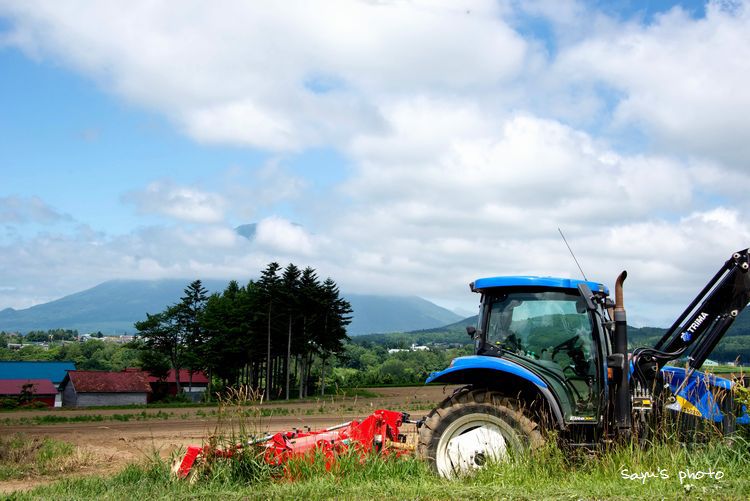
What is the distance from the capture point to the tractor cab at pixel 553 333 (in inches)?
337

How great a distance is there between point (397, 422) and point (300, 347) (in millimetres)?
54333

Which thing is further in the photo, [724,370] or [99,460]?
[99,460]

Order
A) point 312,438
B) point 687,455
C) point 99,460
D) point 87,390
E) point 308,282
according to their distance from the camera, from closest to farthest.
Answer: point 687,455, point 312,438, point 99,460, point 308,282, point 87,390

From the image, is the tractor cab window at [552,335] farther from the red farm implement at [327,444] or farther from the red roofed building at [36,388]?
the red roofed building at [36,388]

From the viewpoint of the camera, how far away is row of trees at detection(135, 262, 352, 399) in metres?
61.7

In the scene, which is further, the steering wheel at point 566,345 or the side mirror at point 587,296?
the steering wheel at point 566,345

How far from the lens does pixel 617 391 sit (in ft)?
27.4

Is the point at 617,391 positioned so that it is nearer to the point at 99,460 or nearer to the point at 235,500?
the point at 235,500

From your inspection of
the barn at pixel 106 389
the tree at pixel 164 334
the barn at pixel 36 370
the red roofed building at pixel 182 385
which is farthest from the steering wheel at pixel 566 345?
the barn at pixel 36 370

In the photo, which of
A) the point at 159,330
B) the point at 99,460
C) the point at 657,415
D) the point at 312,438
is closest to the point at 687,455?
the point at 657,415

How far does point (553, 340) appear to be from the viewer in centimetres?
881

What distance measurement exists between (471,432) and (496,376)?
2.64 ft

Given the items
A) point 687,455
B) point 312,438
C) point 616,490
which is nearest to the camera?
point 616,490

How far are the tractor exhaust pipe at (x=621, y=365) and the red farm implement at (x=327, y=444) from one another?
2615mm
